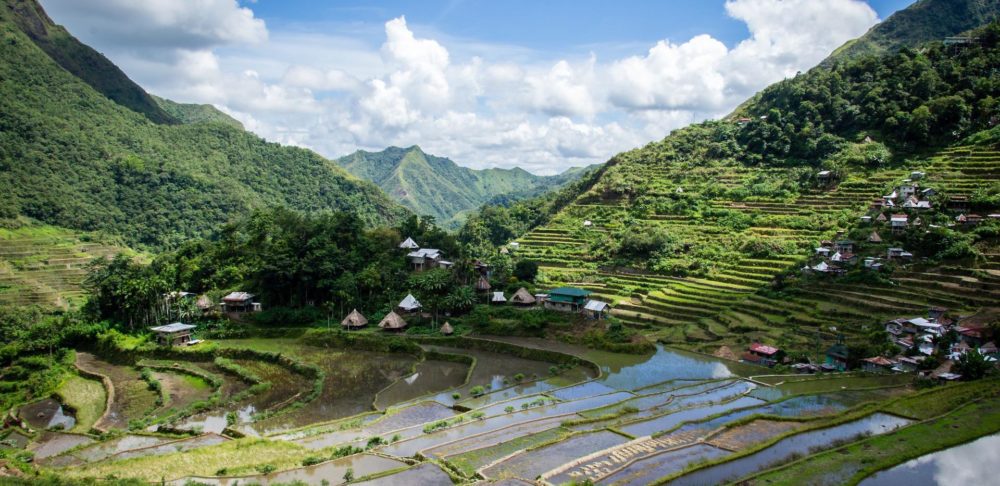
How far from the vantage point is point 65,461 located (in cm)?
1830

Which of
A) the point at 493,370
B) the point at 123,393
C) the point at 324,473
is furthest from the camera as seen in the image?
the point at 493,370

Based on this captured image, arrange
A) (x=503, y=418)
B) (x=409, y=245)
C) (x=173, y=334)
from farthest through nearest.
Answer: (x=409, y=245)
(x=173, y=334)
(x=503, y=418)

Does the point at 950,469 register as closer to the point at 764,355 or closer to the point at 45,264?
the point at 764,355

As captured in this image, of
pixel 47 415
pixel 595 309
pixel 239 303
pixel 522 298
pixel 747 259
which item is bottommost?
pixel 47 415

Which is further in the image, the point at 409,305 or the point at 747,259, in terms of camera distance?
the point at 747,259

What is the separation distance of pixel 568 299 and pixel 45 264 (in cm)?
5143

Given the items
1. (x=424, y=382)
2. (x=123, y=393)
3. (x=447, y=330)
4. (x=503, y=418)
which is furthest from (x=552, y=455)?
(x=123, y=393)

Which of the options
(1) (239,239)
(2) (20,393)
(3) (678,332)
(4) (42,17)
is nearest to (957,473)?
(3) (678,332)

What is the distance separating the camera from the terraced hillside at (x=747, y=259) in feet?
103

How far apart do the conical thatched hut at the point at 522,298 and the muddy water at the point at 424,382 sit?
27.6 feet

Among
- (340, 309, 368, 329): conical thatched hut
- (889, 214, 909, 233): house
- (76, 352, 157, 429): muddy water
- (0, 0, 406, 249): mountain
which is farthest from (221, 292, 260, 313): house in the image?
(889, 214, 909, 233): house

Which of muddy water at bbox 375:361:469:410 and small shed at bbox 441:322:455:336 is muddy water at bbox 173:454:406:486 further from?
small shed at bbox 441:322:455:336

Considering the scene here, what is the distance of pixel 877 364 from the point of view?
2612 centimetres

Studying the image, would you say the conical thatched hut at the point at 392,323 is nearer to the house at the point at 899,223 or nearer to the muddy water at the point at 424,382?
the muddy water at the point at 424,382
